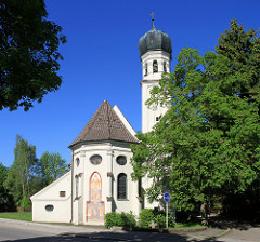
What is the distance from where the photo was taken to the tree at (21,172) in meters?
51.3

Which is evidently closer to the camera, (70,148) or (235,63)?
(235,63)

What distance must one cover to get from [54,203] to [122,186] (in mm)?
8055

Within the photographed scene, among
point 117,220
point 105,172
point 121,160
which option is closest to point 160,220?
point 117,220

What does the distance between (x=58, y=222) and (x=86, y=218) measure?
5280 mm

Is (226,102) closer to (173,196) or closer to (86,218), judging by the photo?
(173,196)

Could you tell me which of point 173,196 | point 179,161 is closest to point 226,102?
point 179,161

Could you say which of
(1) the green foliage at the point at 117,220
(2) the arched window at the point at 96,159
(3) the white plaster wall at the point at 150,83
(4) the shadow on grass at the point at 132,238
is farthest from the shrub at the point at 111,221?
(3) the white plaster wall at the point at 150,83

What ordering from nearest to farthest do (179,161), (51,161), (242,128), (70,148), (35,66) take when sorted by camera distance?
(35,66), (242,128), (179,161), (70,148), (51,161)

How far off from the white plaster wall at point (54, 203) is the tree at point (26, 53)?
20786 mm

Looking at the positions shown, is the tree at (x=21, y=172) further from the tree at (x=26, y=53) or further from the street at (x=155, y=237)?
the tree at (x=26, y=53)

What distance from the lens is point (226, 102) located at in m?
18.8

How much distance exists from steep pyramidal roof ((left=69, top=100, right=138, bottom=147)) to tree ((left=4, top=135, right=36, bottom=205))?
93.7 feet

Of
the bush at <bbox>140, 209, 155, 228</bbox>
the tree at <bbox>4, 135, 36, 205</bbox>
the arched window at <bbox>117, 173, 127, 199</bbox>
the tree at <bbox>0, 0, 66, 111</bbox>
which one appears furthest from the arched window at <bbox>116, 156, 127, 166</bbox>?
the tree at <bbox>4, 135, 36, 205</bbox>

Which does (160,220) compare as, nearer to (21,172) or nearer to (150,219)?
(150,219)
